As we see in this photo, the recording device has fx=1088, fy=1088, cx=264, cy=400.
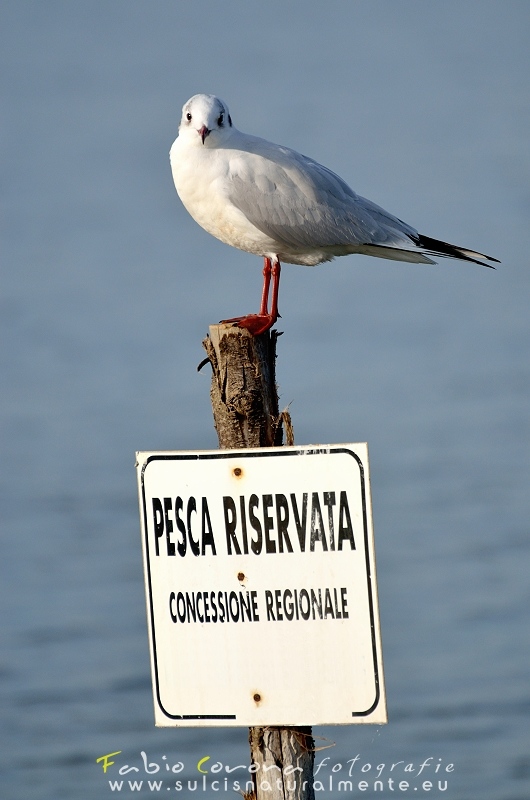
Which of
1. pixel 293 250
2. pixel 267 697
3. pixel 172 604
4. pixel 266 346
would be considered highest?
pixel 293 250

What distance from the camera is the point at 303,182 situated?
536cm

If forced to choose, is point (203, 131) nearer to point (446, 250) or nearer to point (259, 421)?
point (446, 250)

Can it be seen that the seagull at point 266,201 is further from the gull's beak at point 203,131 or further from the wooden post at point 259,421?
the wooden post at point 259,421

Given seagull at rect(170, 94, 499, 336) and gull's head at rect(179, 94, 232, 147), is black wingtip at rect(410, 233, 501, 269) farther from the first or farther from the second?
gull's head at rect(179, 94, 232, 147)

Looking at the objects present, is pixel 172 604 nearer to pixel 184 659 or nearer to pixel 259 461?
pixel 184 659

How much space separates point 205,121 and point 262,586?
9.07ft

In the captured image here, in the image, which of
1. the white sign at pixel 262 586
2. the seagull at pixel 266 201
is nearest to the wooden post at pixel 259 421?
the white sign at pixel 262 586

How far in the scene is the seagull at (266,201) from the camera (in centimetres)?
501

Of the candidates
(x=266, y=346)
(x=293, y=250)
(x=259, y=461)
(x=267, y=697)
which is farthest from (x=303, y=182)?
(x=267, y=697)

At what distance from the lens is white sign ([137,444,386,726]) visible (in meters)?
2.80

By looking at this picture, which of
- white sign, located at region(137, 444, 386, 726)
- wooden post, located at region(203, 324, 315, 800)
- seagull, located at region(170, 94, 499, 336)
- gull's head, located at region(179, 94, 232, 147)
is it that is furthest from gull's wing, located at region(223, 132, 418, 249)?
white sign, located at region(137, 444, 386, 726)

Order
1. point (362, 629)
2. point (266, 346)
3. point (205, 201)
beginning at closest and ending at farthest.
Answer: point (362, 629)
point (266, 346)
point (205, 201)

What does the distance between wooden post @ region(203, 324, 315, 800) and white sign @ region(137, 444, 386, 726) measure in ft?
0.56

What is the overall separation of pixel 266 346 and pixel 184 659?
0.98m
